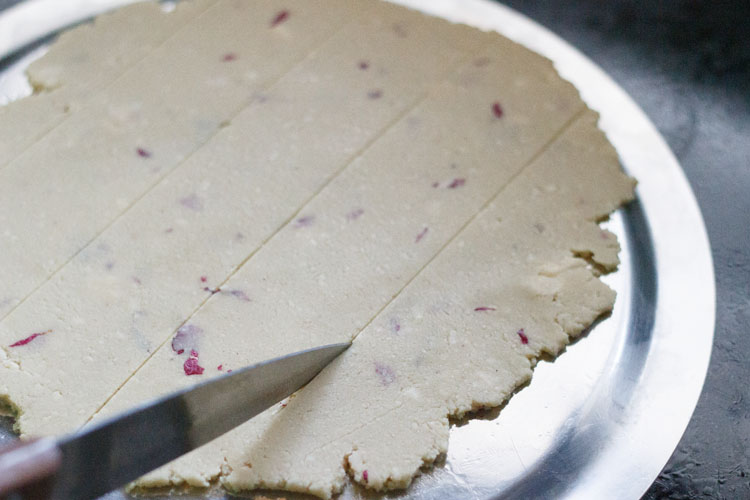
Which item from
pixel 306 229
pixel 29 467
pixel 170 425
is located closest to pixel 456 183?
pixel 306 229

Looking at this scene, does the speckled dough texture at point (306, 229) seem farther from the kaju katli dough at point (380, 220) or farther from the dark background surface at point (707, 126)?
the dark background surface at point (707, 126)

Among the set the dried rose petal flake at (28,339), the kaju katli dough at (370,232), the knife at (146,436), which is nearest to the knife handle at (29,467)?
the knife at (146,436)

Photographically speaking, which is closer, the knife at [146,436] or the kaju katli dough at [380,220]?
the knife at [146,436]

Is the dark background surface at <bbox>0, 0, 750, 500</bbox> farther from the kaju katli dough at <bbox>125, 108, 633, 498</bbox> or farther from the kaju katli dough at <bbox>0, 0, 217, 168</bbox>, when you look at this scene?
the kaju katli dough at <bbox>0, 0, 217, 168</bbox>

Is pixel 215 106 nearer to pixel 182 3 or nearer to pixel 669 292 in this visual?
pixel 182 3

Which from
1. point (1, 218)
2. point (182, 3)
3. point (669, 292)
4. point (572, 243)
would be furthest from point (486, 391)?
point (182, 3)

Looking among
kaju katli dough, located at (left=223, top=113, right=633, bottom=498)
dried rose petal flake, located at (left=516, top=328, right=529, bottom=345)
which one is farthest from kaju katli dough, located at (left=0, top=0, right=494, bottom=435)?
dried rose petal flake, located at (left=516, top=328, right=529, bottom=345)

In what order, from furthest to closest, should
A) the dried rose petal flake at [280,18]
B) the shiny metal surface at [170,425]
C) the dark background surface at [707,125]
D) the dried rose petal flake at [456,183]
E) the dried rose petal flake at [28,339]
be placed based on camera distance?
the dried rose petal flake at [280,18] → the dried rose petal flake at [456,183] → the dark background surface at [707,125] → the dried rose petal flake at [28,339] → the shiny metal surface at [170,425]
